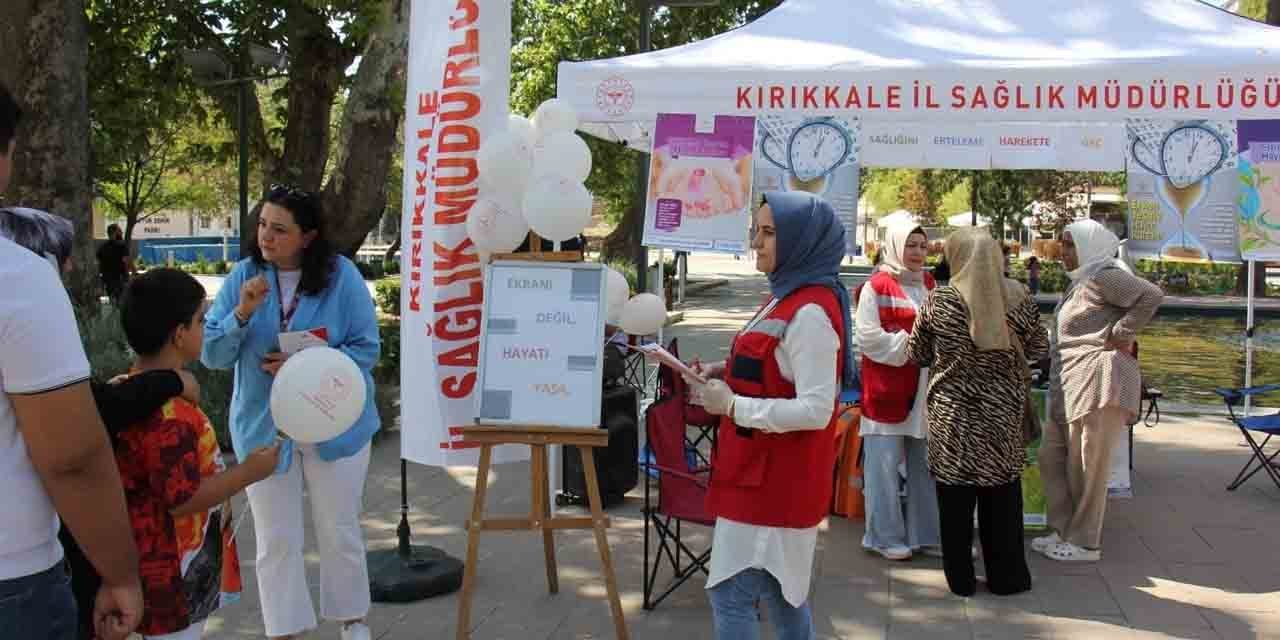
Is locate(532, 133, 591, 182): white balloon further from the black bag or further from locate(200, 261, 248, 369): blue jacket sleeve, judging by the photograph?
the black bag

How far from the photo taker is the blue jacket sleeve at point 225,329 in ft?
13.0

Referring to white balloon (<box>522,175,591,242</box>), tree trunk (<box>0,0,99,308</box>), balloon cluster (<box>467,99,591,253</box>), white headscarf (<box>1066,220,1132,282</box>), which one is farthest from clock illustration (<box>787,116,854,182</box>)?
tree trunk (<box>0,0,99,308</box>)

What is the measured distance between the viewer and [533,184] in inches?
179

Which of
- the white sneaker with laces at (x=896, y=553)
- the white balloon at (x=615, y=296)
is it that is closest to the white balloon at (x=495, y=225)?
the white balloon at (x=615, y=296)

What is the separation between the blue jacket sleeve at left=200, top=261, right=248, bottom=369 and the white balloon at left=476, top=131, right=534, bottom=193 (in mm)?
1045

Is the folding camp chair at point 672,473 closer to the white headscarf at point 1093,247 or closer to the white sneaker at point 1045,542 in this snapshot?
the white sneaker at point 1045,542

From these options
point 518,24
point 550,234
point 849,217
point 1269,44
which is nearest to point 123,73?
point 518,24

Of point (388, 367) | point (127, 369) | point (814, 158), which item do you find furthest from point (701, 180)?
point (388, 367)

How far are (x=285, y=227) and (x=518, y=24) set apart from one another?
1943cm

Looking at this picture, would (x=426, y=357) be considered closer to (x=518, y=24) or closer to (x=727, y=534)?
(x=727, y=534)

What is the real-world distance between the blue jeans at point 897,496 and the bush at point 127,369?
466 cm

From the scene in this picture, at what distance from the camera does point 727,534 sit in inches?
134

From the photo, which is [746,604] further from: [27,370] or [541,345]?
[27,370]

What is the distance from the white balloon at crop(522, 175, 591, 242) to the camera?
4488 mm
